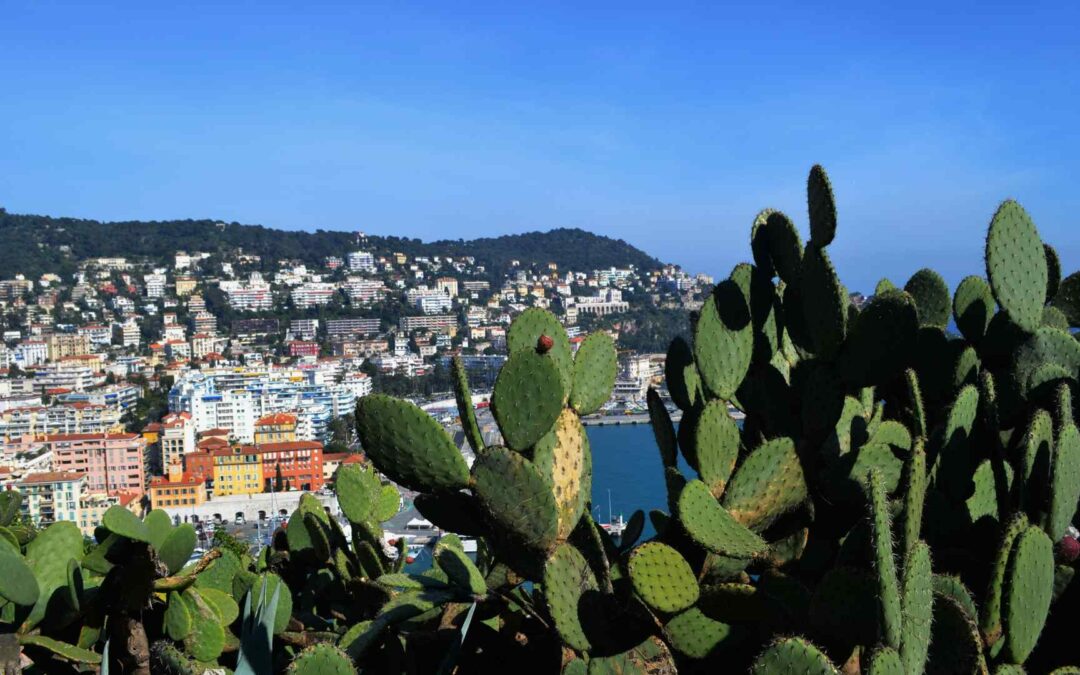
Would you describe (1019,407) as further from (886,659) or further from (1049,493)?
(886,659)

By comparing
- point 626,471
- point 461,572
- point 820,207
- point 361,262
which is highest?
point 361,262

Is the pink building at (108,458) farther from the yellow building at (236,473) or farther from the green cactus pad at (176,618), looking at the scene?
the green cactus pad at (176,618)

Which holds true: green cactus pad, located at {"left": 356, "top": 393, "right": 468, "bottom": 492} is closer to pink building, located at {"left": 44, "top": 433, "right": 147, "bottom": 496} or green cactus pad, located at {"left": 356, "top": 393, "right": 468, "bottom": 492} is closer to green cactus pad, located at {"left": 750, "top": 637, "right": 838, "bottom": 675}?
green cactus pad, located at {"left": 750, "top": 637, "right": 838, "bottom": 675}

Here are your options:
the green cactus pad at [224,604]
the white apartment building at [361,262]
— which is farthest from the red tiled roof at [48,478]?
the white apartment building at [361,262]

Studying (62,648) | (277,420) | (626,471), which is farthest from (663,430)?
(277,420)

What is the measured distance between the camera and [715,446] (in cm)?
146

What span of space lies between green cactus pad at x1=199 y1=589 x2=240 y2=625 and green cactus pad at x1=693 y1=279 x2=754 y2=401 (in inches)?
32.3

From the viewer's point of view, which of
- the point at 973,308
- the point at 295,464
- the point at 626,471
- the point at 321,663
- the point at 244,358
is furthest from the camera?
the point at 244,358

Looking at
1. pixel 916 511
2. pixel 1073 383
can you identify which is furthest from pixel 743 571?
pixel 1073 383

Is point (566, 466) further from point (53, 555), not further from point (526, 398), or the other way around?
point (53, 555)

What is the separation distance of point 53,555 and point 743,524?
1032mm

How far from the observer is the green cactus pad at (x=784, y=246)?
1.66 metres

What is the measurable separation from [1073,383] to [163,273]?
217 feet

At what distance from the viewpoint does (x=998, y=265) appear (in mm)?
1562
